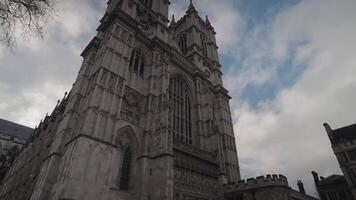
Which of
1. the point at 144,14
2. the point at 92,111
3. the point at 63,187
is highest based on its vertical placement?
the point at 144,14

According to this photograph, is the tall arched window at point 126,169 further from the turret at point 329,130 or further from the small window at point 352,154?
the turret at point 329,130

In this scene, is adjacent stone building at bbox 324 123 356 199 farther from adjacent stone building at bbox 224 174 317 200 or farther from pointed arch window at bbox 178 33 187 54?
pointed arch window at bbox 178 33 187 54

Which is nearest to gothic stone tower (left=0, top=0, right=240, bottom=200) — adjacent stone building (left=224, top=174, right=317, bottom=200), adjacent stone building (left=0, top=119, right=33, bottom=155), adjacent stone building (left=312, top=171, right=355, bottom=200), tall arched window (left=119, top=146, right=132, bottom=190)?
tall arched window (left=119, top=146, right=132, bottom=190)

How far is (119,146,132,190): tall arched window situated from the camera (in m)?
14.5

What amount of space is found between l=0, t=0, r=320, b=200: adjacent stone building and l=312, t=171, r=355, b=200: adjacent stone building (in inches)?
544

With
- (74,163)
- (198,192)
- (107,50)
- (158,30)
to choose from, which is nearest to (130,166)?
(74,163)

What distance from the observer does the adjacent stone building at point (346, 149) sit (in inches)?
1109

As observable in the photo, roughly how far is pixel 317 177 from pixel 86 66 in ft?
123

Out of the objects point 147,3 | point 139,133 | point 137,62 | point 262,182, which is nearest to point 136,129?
point 139,133

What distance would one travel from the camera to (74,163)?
37.9 feet

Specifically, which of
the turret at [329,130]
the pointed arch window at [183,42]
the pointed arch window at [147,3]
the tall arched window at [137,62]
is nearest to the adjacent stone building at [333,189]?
the turret at [329,130]

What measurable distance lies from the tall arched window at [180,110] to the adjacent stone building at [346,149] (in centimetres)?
2326

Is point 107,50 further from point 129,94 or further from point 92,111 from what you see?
point 92,111

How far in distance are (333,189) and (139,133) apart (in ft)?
103
